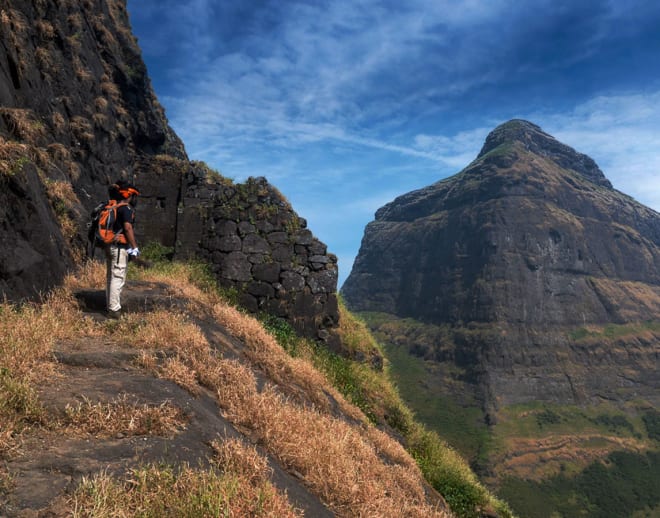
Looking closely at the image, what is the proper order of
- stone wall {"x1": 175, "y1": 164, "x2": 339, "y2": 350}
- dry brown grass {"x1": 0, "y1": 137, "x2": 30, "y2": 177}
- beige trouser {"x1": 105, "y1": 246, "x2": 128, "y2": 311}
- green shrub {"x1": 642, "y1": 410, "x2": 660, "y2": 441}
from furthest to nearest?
green shrub {"x1": 642, "y1": 410, "x2": 660, "y2": 441}
stone wall {"x1": 175, "y1": 164, "x2": 339, "y2": 350}
beige trouser {"x1": 105, "y1": 246, "x2": 128, "y2": 311}
dry brown grass {"x1": 0, "y1": 137, "x2": 30, "y2": 177}

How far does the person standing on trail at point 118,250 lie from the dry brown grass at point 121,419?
311cm

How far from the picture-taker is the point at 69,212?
8.94 m

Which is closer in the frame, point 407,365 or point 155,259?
point 155,259

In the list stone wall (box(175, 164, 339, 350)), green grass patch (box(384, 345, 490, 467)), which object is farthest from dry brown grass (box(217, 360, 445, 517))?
green grass patch (box(384, 345, 490, 467))

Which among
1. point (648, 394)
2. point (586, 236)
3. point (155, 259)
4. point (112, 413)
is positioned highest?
point (586, 236)

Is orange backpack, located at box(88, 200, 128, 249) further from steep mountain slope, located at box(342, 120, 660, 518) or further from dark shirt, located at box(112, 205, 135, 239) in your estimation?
steep mountain slope, located at box(342, 120, 660, 518)

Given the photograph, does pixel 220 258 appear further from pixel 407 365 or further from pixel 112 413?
pixel 407 365

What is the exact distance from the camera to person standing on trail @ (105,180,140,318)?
6.74m

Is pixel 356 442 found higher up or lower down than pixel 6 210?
lower down

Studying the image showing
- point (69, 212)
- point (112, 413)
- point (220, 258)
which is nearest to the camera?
point (112, 413)

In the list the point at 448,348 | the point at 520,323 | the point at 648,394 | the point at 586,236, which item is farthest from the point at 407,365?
the point at 586,236

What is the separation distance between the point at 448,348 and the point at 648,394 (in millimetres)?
66479

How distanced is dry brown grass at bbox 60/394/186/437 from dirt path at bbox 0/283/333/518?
5 cm

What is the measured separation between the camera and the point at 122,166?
43.1 ft
